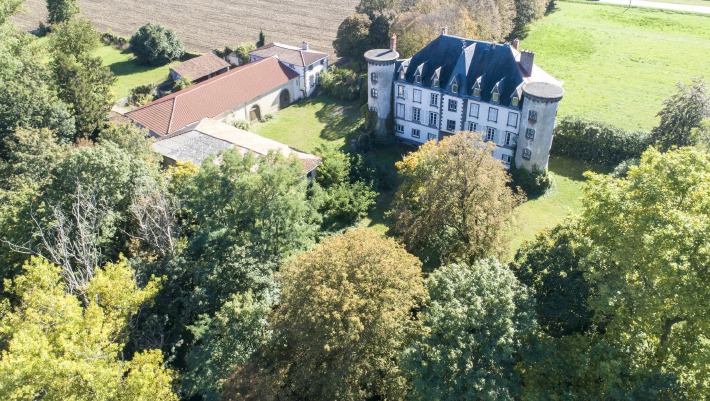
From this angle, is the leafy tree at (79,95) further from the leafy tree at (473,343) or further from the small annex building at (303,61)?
the leafy tree at (473,343)

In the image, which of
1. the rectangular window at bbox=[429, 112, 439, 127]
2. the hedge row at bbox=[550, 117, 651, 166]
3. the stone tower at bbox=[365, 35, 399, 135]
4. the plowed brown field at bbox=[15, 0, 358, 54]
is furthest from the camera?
the plowed brown field at bbox=[15, 0, 358, 54]

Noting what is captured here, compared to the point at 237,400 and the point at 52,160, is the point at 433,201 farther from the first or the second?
the point at 52,160

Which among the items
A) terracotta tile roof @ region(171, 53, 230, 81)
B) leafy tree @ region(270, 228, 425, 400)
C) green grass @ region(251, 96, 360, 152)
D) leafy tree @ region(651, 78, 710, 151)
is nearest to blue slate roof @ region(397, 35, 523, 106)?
green grass @ region(251, 96, 360, 152)

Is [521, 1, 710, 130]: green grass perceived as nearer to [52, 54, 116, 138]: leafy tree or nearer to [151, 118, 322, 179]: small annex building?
[151, 118, 322, 179]: small annex building

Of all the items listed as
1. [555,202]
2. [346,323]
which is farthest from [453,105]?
[346,323]

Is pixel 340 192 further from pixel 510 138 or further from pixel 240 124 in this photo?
pixel 240 124
